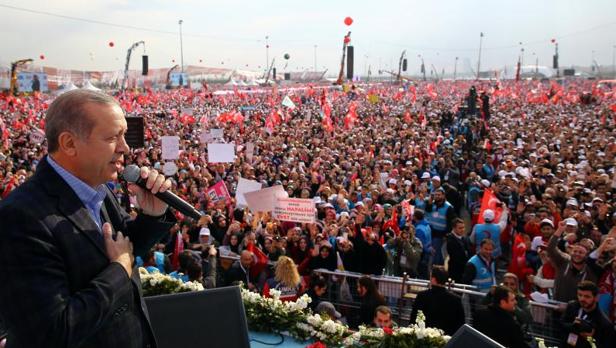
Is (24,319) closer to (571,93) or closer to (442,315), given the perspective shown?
(442,315)

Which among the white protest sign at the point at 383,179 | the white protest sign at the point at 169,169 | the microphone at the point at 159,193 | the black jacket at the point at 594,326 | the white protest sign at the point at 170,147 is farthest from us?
the white protest sign at the point at 170,147

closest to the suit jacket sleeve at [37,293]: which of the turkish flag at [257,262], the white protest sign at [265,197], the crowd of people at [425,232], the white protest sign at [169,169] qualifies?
the crowd of people at [425,232]

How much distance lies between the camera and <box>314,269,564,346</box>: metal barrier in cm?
583

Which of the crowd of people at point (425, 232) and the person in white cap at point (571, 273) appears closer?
the crowd of people at point (425, 232)

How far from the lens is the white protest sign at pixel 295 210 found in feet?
27.9

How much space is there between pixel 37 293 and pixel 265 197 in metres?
7.57

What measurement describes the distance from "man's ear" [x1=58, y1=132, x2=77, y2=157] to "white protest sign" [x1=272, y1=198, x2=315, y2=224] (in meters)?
6.81

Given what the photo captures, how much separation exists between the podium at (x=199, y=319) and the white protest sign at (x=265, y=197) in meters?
5.85

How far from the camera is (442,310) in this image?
5.15m

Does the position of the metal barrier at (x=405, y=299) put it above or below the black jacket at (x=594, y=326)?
below

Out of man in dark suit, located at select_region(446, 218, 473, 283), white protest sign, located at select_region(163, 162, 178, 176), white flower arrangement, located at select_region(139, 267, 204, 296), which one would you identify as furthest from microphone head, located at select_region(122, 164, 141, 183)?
white protest sign, located at select_region(163, 162, 178, 176)

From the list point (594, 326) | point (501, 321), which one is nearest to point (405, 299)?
point (501, 321)

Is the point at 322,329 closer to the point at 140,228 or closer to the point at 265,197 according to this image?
the point at 140,228

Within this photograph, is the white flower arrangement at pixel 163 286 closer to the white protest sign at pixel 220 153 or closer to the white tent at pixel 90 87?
the white tent at pixel 90 87
